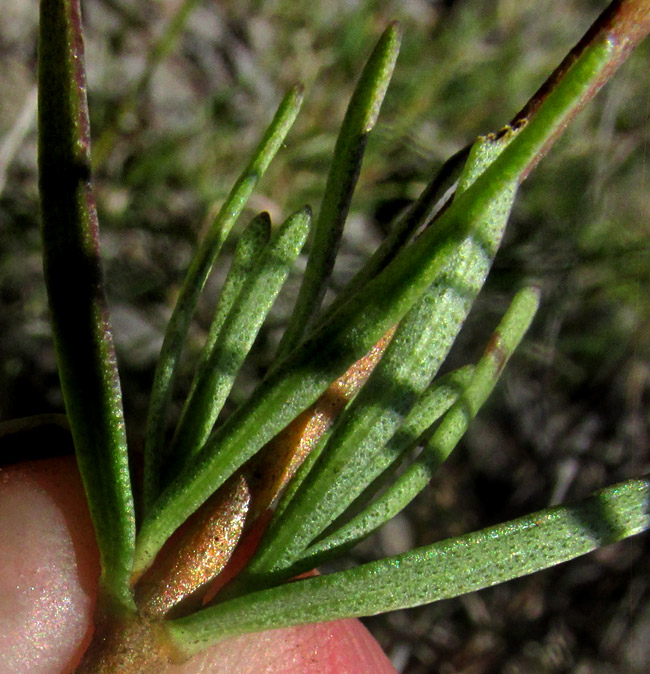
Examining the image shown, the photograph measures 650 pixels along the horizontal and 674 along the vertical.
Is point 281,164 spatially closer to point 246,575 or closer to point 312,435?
point 312,435

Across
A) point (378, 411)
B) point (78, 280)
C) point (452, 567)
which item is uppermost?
point (78, 280)

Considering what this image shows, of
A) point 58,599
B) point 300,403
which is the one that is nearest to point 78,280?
point 300,403

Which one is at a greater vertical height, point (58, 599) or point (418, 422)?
point (418, 422)

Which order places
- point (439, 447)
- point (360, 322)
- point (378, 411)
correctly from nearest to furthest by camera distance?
1. point (360, 322)
2. point (378, 411)
3. point (439, 447)

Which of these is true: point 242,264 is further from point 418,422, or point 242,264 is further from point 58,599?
point 58,599

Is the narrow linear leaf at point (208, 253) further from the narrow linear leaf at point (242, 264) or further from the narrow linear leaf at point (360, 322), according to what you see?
the narrow linear leaf at point (360, 322)

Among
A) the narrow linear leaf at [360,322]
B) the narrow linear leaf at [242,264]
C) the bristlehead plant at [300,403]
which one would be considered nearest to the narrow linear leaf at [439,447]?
the bristlehead plant at [300,403]
